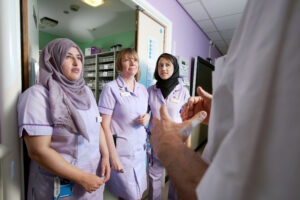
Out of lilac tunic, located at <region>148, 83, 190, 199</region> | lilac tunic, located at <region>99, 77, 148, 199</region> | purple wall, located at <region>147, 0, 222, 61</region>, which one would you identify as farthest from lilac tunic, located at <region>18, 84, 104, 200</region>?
purple wall, located at <region>147, 0, 222, 61</region>

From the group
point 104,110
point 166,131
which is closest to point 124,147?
point 104,110

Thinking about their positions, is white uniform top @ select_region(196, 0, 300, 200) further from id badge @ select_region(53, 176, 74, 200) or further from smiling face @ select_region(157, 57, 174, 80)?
smiling face @ select_region(157, 57, 174, 80)

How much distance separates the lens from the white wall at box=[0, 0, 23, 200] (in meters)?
0.68

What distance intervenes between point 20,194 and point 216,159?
1084 mm

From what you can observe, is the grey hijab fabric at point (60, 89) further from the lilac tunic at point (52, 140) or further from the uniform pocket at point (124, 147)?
the uniform pocket at point (124, 147)

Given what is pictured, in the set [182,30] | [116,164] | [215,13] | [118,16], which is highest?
[118,16]

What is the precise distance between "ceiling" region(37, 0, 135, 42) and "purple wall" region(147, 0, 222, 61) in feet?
3.75

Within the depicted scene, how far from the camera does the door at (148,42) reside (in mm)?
1702

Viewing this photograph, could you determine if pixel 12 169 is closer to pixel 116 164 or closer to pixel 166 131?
pixel 116 164

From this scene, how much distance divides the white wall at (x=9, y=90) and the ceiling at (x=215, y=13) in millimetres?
2435

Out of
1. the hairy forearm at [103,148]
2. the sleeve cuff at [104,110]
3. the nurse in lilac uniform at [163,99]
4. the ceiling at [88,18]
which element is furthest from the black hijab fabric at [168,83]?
the ceiling at [88,18]

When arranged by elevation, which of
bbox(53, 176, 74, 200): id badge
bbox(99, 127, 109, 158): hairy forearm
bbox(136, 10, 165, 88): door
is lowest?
bbox(53, 176, 74, 200): id badge

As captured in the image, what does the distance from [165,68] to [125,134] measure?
839 mm

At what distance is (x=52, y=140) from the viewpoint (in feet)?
2.53
